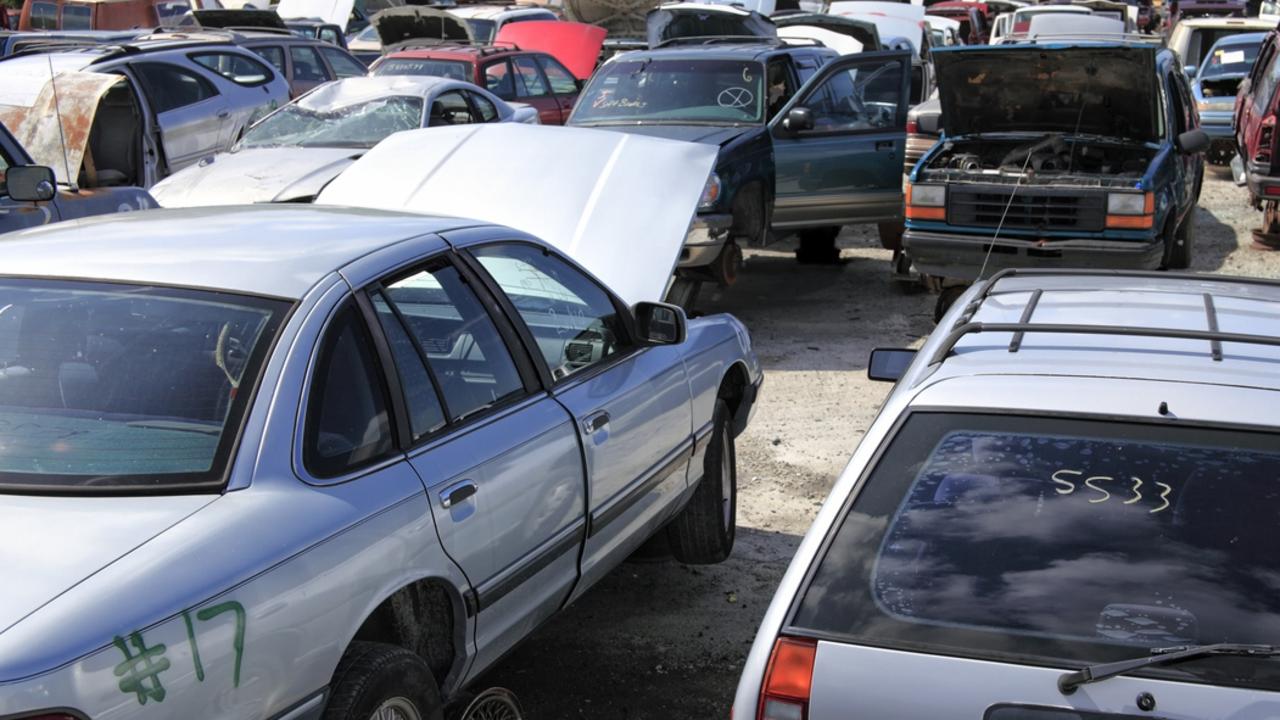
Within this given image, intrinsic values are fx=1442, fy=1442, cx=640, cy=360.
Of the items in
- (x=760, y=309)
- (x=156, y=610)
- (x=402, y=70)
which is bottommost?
(x=760, y=309)

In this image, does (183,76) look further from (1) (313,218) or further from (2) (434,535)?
(2) (434,535)

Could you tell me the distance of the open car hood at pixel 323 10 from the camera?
23.9 meters

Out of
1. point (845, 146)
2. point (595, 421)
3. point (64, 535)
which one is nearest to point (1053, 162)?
point (845, 146)

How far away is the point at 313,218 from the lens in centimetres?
418

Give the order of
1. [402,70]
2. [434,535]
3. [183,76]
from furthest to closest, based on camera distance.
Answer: [402,70], [183,76], [434,535]

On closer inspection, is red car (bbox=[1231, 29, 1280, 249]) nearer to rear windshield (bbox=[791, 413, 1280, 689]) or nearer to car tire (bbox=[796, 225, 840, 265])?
car tire (bbox=[796, 225, 840, 265])

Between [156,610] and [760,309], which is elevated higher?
[156,610]

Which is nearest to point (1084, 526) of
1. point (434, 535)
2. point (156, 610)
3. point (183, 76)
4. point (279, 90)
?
point (434, 535)

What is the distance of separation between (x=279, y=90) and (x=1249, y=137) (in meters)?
Answer: 9.17

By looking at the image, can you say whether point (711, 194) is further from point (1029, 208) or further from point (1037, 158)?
point (1037, 158)

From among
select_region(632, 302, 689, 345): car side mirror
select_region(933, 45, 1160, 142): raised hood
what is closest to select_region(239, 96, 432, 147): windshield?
select_region(933, 45, 1160, 142): raised hood

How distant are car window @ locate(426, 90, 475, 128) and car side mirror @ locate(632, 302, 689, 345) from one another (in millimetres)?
7097

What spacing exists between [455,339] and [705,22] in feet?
55.1

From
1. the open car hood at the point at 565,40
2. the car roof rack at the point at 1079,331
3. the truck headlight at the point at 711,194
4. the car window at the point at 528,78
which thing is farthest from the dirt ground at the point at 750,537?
the open car hood at the point at 565,40
